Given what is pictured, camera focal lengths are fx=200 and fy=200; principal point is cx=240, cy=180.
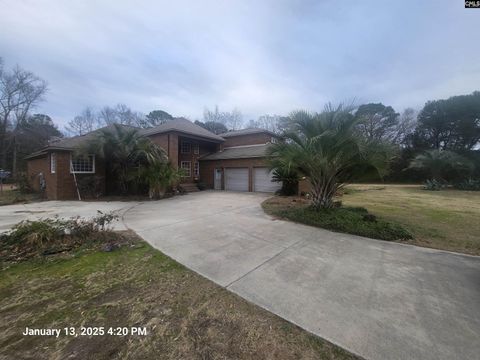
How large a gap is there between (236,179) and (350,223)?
12.2 m

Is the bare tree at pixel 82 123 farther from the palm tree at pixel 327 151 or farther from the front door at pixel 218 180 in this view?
the palm tree at pixel 327 151

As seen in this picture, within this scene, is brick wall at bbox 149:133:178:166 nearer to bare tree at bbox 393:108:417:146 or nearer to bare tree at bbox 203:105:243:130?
bare tree at bbox 203:105:243:130

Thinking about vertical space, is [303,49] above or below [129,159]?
above

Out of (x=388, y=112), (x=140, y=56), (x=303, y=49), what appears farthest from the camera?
(x=388, y=112)

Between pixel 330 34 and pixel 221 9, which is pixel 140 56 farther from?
pixel 330 34

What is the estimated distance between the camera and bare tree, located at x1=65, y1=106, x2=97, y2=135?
3516 cm

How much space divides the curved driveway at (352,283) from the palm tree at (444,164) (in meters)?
23.4

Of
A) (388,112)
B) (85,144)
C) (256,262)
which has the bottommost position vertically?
(256,262)

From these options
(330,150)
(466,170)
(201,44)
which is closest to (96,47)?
(201,44)

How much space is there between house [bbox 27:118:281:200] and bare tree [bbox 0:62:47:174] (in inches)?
578

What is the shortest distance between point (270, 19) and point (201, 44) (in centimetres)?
367

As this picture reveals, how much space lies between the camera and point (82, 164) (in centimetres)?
1323

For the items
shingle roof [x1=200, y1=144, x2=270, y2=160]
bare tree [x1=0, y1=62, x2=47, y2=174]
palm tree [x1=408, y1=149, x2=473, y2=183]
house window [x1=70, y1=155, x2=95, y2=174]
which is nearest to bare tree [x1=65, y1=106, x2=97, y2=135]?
bare tree [x1=0, y1=62, x2=47, y2=174]

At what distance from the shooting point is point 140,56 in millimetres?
11195
